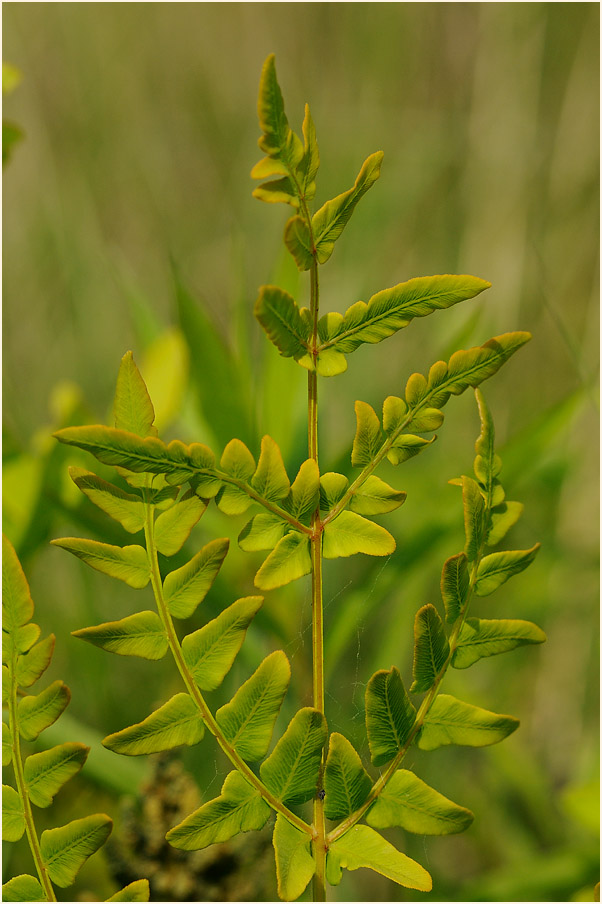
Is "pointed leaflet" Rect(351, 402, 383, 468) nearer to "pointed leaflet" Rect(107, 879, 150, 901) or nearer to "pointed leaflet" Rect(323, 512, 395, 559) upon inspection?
"pointed leaflet" Rect(323, 512, 395, 559)

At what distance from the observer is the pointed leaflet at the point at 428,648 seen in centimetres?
20

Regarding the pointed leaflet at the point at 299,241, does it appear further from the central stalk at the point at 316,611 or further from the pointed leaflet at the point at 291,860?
the pointed leaflet at the point at 291,860

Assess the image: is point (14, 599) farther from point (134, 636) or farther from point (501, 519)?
point (501, 519)

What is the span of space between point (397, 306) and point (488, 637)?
0.32 feet

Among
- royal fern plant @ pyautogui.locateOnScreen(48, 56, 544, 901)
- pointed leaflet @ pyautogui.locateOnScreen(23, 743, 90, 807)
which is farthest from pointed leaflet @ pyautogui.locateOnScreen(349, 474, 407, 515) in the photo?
pointed leaflet @ pyautogui.locateOnScreen(23, 743, 90, 807)

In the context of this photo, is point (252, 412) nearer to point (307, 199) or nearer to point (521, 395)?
point (307, 199)

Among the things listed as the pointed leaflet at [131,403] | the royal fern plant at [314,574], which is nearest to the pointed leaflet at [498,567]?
the royal fern plant at [314,574]

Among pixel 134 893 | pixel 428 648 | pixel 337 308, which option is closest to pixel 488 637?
pixel 428 648

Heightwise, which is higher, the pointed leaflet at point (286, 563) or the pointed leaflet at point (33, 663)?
the pointed leaflet at point (286, 563)

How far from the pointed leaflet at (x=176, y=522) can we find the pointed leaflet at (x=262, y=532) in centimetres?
1

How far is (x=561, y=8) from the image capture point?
3.83 ft

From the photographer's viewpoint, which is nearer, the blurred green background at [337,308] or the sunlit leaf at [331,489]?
the sunlit leaf at [331,489]

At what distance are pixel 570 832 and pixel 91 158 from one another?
46.4 inches

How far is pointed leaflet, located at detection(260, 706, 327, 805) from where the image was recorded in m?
0.20
